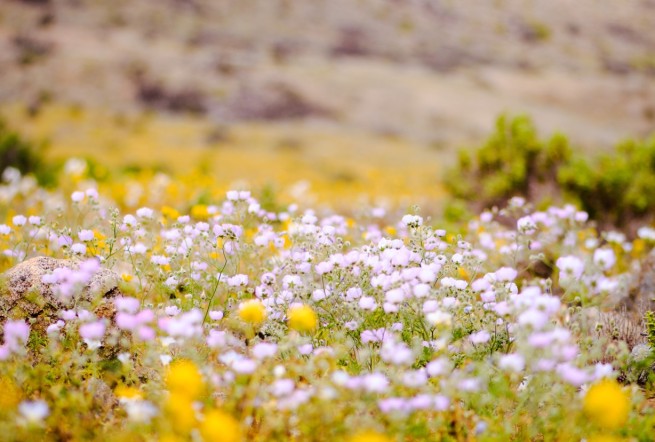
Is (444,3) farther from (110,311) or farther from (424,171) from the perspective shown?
(110,311)

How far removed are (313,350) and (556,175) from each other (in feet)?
21.9

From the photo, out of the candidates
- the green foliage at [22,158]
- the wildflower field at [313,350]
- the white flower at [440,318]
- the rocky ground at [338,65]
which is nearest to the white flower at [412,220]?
the wildflower field at [313,350]

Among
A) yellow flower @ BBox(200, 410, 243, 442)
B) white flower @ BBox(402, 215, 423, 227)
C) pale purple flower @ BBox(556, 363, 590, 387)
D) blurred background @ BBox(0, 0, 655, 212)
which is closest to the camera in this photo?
yellow flower @ BBox(200, 410, 243, 442)

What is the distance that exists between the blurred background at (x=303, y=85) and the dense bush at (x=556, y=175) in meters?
4.94

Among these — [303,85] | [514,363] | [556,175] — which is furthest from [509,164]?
[303,85]

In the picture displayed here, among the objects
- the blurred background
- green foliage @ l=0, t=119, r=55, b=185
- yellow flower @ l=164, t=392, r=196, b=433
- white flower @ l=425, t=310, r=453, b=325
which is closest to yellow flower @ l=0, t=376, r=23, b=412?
yellow flower @ l=164, t=392, r=196, b=433

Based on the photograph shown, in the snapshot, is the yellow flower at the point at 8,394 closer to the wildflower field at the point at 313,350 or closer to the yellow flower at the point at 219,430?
the wildflower field at the point at 313,350

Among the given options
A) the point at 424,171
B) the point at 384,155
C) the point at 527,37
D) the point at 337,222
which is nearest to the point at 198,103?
the point at 384,155

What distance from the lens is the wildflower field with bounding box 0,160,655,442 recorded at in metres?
1.93

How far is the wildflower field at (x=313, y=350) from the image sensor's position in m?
1.93

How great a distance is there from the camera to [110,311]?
112 inches

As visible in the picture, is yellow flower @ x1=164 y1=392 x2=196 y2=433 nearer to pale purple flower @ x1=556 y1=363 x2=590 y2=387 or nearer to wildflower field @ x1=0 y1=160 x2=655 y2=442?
wildflower field @ x1=0 y1=160 x2=655 y2=442

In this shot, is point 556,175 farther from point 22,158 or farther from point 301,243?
point 22,158

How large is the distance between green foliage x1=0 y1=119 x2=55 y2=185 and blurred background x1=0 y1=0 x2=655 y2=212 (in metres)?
0.75
